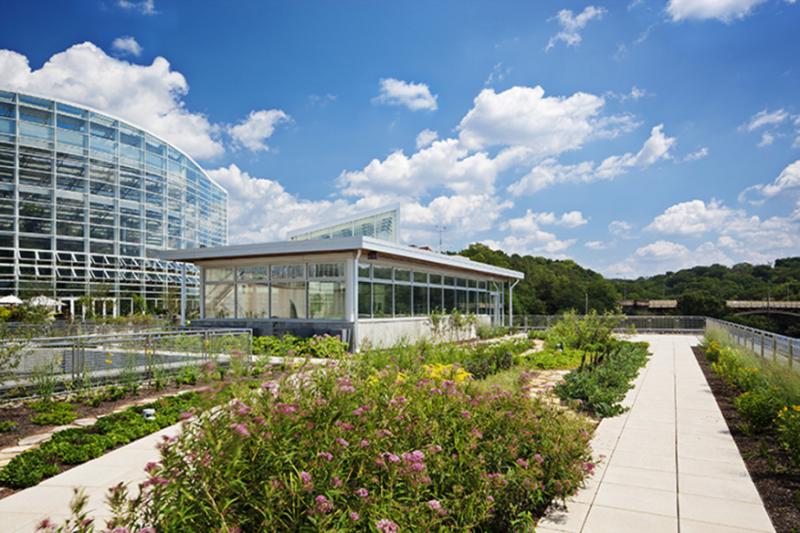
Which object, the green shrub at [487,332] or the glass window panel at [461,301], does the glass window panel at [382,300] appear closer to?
the green shrub at [487,332]

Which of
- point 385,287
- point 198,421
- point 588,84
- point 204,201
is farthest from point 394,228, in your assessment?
point 204,201

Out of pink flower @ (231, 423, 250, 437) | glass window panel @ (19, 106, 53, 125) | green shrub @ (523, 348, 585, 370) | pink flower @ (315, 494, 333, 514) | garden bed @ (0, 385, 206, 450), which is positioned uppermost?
glass window panel @ (19, 106, 53, 125)

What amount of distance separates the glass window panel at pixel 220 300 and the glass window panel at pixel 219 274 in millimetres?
200

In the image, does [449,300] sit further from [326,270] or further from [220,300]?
[220,300]

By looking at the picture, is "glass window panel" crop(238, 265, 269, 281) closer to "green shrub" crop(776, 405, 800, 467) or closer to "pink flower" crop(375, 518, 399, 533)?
"green shrub" crop(776, 405, 800, 467)

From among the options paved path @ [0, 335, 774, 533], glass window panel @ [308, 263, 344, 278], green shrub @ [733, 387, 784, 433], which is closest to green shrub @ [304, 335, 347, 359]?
paved path @ [0, 335, 774, 533]

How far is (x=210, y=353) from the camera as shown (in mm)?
9836

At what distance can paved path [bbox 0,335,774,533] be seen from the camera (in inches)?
142

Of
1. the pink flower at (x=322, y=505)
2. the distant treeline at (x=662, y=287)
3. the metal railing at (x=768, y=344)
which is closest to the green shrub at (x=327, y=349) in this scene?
the pink flower at (x=322, y=505)

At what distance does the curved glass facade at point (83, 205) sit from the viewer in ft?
→ 118

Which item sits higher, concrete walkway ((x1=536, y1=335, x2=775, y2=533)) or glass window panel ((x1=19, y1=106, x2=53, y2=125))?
glass window panel ((x1=19, y1=106, x2=53, y2=125))

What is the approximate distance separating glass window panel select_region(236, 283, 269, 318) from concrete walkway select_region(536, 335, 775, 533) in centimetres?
1164

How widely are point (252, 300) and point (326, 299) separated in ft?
9.51

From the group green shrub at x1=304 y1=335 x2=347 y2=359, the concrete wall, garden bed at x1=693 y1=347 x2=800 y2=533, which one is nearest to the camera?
garden bed at x1=693 y1=347 x2=800 y2=533
